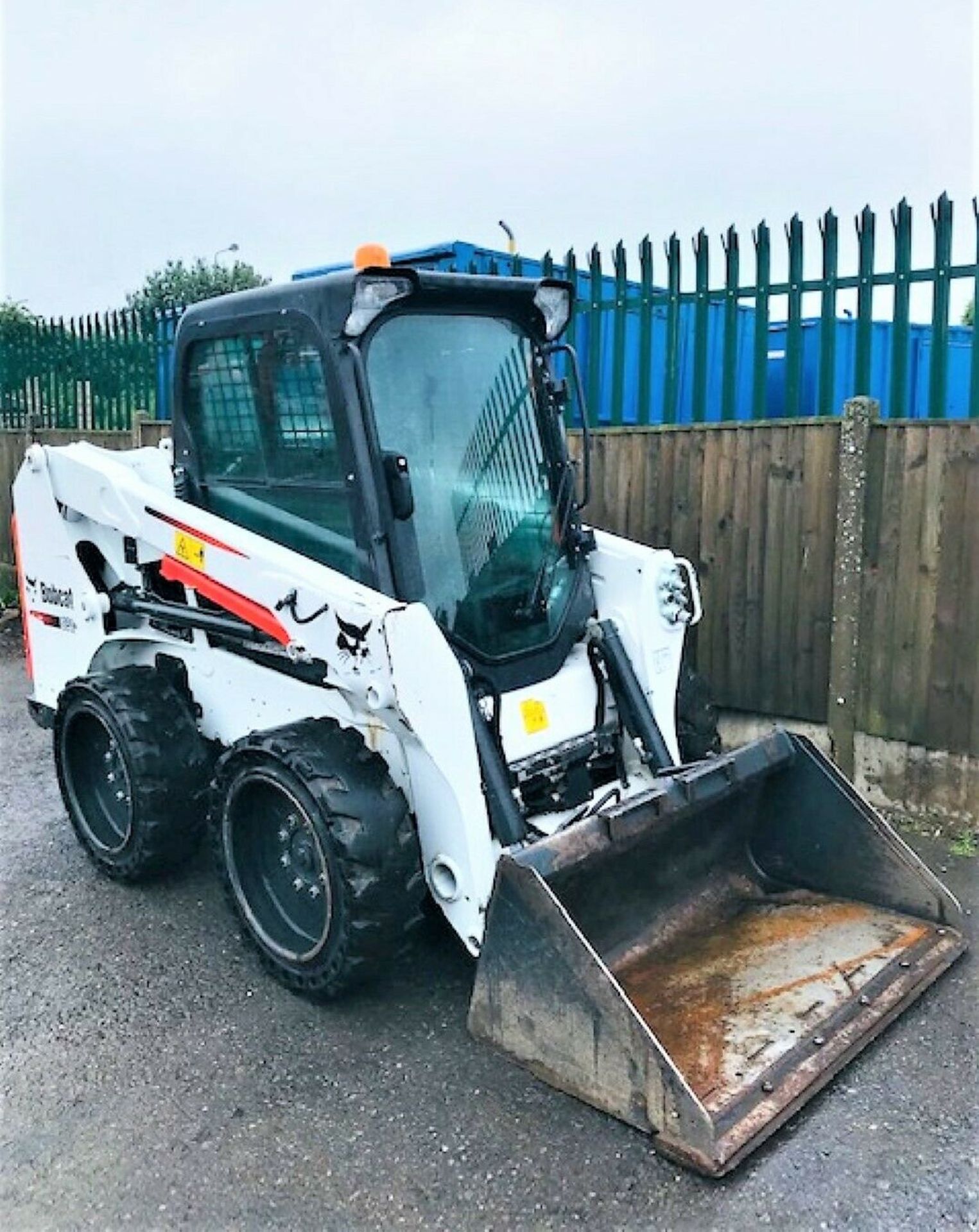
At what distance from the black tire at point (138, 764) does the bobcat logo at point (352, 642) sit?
1.09m

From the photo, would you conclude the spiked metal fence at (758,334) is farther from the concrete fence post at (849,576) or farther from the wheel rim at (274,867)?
the wheel rim at (274,867)

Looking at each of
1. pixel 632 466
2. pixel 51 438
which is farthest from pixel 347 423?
pixel 51 438

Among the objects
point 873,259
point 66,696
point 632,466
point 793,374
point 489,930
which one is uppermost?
point 873,259

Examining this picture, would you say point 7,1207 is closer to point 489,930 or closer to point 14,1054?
point 14,1054

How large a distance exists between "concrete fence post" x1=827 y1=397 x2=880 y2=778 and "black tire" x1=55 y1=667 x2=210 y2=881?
2.75 metres

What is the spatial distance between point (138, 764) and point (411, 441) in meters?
1.54

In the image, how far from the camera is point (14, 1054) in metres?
3.16

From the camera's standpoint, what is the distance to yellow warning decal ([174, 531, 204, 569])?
3.72 m

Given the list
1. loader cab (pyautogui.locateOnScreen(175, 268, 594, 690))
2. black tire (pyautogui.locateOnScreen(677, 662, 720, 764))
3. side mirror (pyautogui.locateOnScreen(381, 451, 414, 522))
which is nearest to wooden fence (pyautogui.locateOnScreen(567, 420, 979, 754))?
black tire (pyautogui.locateOnScreen(677, 662, 720, 764))

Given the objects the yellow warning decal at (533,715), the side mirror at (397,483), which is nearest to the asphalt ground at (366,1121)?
the yellow warning decal at (533,715)

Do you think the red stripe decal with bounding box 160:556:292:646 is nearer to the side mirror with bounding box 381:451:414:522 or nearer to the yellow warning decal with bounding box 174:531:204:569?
the yellow warning decal with bounding box 174:531:204:569

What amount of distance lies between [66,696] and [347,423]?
5.88 ft

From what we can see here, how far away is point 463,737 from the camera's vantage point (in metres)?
3.08

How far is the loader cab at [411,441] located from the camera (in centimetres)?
332
